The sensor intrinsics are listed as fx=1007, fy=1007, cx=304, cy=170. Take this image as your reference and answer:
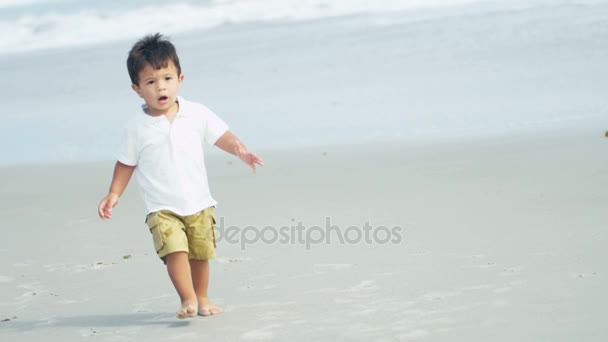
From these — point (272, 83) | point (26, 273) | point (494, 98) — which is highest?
point (272, 83)

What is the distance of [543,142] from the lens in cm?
707

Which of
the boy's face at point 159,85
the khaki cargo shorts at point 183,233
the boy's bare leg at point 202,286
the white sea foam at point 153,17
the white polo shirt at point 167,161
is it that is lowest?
the boy's bare leg at point 202,286

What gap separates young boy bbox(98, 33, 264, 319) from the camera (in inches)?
149

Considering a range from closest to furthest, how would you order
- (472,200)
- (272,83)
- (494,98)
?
(472,200) < (494,98) < (272,83)

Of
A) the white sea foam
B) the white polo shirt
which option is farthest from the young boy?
the white sea foam

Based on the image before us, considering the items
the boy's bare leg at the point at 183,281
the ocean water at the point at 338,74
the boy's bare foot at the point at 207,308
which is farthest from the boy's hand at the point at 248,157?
the ocean water at the point at 338,74

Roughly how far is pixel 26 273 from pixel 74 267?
221 mm

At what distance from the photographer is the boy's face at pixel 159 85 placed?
3799 millimetres

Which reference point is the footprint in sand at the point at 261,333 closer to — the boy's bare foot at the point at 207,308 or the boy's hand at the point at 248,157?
the boy's bare foot at the point at 207,308

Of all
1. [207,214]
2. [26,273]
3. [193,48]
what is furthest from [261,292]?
[193,48]

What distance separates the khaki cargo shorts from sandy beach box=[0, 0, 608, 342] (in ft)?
0.79

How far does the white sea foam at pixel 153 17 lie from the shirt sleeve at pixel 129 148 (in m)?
13.5

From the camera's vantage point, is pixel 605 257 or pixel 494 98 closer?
pixel 605 257

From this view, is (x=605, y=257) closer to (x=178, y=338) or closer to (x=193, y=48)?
(x=178, y=338)
